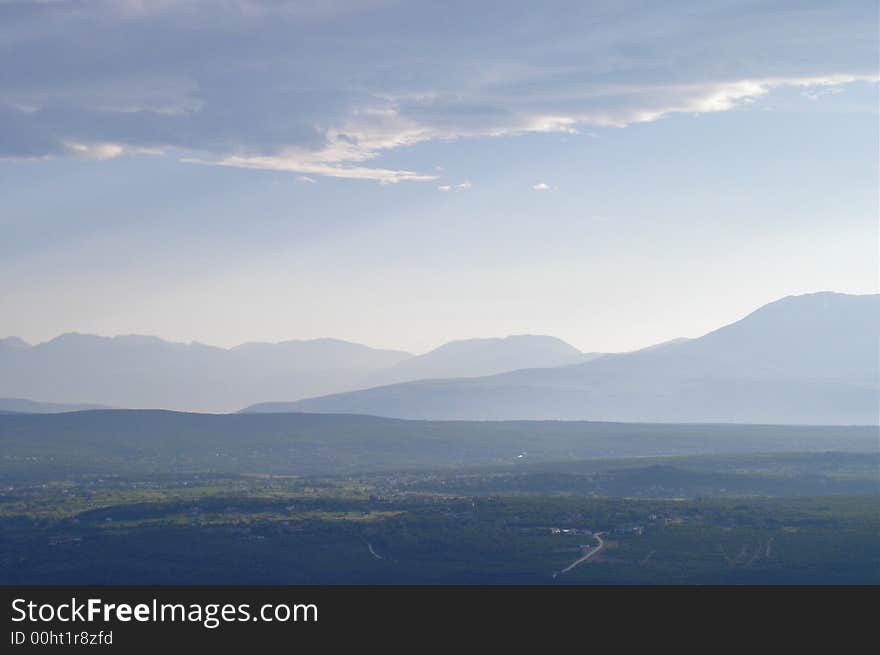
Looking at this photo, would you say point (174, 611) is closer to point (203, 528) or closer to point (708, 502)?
point (203, 528)

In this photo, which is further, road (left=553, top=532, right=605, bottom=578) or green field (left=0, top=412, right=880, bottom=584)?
green field (left=0, top=412, right=880, bottom=584)

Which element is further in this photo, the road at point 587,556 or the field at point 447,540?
the field at point 447,540

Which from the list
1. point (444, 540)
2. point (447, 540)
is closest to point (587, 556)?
point (447, 540)

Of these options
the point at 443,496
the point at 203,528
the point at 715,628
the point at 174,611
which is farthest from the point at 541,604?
the point at 443,496

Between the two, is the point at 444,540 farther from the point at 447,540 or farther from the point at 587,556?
the point at 587,556

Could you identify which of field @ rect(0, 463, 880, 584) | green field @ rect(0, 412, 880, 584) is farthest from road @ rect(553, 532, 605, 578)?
field @ rect(0, 463, 880, 584)

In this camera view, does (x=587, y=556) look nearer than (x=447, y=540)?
Yes

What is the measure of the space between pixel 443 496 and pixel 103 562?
59.2m

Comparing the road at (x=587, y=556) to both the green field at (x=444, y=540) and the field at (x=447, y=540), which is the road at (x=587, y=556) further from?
the field at (x=447, y=540)

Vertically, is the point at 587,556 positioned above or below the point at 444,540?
below

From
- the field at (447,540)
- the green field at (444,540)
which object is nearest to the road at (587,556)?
the green field at (444,540)

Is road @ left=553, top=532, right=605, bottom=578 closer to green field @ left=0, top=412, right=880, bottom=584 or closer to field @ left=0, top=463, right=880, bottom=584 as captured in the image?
green field @ left=0, top=412, right=880, bottom=584

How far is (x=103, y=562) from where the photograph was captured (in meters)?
136

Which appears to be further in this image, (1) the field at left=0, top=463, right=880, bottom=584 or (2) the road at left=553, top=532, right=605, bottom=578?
(1) the field at left=0, top=463, right=880, bottom=584
